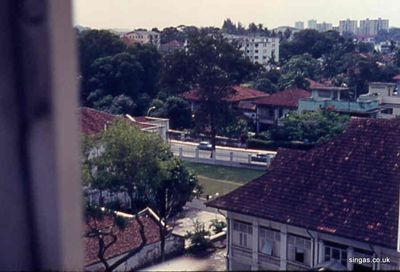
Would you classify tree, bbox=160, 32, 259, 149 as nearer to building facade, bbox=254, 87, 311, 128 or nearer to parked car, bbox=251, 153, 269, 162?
parked car, bbox=251, 153, 269, 162

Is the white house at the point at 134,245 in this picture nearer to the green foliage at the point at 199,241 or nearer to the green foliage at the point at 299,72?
the green foliage at the point at 199,241

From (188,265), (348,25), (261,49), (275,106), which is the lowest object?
(275,106)

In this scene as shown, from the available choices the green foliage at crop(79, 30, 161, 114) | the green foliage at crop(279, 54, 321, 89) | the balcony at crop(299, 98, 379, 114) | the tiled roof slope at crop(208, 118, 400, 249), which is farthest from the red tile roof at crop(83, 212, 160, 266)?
the green foliage at crop(279, 54, 321, 89)

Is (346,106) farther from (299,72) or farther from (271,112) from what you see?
(299,72)

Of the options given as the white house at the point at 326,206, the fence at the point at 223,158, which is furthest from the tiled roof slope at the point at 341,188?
the fence at the point at 223,158

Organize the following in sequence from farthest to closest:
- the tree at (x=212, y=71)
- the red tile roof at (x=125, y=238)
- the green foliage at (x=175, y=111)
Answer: the green foliage at (x=175, y=111) → the tree at (x=212, y=71) → the red tile roof at (x=125, y=238)

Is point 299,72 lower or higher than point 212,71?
lower

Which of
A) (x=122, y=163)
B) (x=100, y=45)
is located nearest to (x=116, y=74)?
(x=100, y=45)
